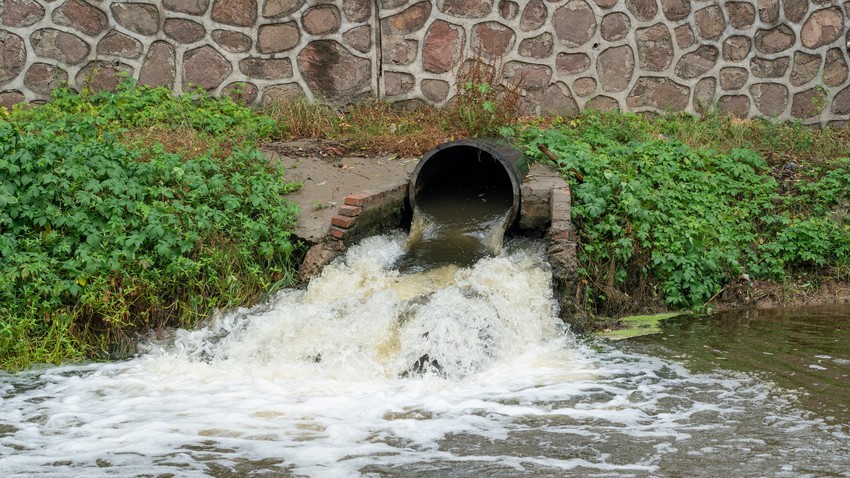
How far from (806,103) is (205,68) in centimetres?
636

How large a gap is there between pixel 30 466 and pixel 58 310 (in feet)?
6.85

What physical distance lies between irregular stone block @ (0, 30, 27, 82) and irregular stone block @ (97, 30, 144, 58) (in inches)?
28.9

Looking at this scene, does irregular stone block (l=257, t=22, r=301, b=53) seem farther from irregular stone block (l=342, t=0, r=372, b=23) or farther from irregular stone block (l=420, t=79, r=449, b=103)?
irregular stone block (l=420, t=79, r=449, b=103)

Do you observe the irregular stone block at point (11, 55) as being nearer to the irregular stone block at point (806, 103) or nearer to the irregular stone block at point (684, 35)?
the irregular stone block at point (684, 35)

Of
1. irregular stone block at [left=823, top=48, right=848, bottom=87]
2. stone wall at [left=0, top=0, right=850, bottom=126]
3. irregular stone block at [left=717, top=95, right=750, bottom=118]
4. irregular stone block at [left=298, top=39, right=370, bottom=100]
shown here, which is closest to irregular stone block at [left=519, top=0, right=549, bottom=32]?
stone wall at [left=0, top=0, right=850, bottom=126]

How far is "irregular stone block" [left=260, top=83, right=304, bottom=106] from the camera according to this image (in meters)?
10.2

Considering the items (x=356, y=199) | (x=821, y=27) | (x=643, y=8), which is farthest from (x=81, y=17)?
(x=821, y=27)

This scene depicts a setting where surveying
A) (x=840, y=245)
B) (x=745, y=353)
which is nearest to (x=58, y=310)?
(x=745, y=353)

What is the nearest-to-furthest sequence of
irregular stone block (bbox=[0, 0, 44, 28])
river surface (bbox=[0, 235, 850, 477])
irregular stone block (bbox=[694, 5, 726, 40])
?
1. river surface (bbox=[0, 235, 850, 477])
2. irregular stone block (bbox=[0, 0, 44, 28])
3. irregular stone block (bbox=[694, 5, 726, 40])

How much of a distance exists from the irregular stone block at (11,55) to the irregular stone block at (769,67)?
751cm

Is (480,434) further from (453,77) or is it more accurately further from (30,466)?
(453,77)

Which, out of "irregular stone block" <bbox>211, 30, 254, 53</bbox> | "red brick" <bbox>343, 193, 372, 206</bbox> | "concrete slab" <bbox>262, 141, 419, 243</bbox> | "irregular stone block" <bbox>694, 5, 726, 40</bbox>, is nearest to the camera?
"red brick" <bbox>343, 193, 372, 206</bbox>

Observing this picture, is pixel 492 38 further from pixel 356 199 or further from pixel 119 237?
pixel 119 237

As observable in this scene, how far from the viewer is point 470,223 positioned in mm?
8117
